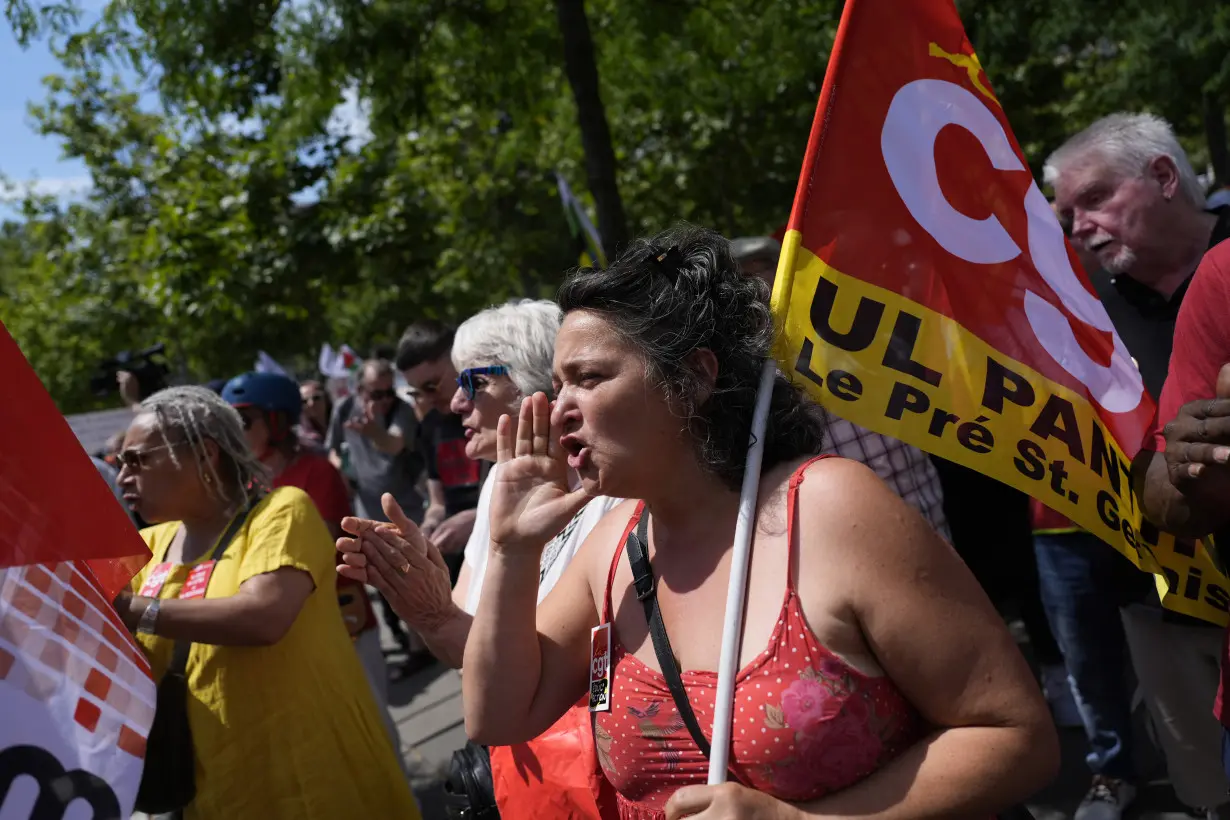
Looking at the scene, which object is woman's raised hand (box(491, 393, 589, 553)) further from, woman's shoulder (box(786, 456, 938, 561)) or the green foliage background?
the green foliage background

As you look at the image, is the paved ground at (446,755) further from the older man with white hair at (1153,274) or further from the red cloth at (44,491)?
the red cloth at (44,491)

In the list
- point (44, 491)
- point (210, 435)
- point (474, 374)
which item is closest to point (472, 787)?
point (474, 374)

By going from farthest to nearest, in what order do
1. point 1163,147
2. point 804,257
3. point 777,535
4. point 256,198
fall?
point 256,198
point 1163,147
point 804,257
point 777,535

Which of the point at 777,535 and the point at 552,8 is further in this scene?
the point at 552,8

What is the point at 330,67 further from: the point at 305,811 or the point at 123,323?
the point at 123,323

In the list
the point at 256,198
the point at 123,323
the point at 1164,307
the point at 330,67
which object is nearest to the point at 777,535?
the point at 1164,307

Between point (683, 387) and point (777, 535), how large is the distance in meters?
0.30

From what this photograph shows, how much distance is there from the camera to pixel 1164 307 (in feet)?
10.3

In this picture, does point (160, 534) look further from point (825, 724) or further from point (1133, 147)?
point (1133, 147)

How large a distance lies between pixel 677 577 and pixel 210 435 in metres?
1.95

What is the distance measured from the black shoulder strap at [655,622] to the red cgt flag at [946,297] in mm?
414

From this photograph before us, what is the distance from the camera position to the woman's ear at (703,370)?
1911mm

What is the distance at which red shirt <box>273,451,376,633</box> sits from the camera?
4.74 metres

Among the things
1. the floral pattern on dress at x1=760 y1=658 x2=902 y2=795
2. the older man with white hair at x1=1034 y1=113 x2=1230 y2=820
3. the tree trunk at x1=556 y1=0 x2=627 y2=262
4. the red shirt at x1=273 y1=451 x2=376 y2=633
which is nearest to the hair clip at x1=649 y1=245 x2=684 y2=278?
the floral pattern on dress at x1=760 y1=658 x2=902 y2=795
